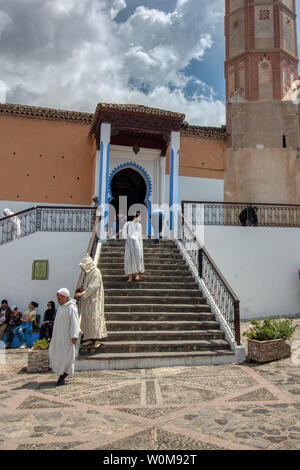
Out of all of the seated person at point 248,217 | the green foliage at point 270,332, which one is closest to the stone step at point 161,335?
the green foliage at point 270,332

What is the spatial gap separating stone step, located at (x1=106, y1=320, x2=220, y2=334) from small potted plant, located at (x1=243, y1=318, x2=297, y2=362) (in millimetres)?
831

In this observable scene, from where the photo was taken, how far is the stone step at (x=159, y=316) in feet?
24.1

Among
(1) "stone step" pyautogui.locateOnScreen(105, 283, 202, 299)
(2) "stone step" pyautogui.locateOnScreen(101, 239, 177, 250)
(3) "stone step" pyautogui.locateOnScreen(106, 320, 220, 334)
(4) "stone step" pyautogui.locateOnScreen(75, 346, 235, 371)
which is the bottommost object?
(4) "stone step" pyautogui.locateOnScreen(75, 346, 235, 371)

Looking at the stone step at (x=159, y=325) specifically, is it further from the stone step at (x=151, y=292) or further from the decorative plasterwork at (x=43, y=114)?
the decorative plasterwork at (x=43, y=114)

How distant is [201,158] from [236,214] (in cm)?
282

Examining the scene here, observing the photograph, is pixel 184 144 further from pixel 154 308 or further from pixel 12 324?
pixel 12 324

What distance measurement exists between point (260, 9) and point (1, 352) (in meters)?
16.1

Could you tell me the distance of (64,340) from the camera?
545cm

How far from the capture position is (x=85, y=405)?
441cm

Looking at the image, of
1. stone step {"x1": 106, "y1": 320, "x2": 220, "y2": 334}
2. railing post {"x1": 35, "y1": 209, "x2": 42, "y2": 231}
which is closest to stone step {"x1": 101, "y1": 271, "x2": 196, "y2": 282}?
stone step {"x1": 106, "y1": 320, "x2": 220, "y2": 334}

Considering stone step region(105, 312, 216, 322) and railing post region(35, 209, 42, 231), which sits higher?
railing post region(35, 209, 42, 231)

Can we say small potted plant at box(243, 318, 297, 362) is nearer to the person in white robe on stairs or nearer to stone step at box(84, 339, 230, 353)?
stone step at box(84, 339, 230, 353)

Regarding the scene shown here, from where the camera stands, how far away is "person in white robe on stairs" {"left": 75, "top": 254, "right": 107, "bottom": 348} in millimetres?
6441

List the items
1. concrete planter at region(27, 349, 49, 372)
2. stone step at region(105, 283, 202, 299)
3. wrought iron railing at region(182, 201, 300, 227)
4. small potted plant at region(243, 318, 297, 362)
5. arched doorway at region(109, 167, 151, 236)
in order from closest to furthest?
concrete planter at region(27, 349, 49, 372), small potted plant at region(243, 318, 297, 362), stone step at region(105, 283, 202, 299), wrought iron railing at region(182, 201, 300, 227), arched doorway at region(109, 167, 151, 236)
